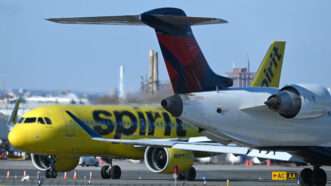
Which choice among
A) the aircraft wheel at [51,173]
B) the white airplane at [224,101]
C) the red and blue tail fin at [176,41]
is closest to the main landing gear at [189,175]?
the aircraft wheel at [51,173]

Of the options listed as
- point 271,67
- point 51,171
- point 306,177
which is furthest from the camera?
point 271,67

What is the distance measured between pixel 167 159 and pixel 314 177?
10.8 metres

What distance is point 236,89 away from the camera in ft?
117

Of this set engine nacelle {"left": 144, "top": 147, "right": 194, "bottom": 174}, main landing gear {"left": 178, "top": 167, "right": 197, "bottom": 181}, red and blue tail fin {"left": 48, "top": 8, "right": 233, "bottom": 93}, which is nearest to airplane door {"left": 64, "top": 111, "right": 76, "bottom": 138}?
engine nacelle {"left": 144, "top": 147, "right": 194, "bottom": 174}

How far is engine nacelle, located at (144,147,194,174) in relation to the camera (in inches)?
1880

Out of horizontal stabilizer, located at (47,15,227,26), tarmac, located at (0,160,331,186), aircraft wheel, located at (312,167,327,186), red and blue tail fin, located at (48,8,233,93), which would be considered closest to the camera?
horizontal stabilizer, located at (47,15,227,26)

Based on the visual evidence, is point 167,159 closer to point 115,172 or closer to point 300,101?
point 115,172

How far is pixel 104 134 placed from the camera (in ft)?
166

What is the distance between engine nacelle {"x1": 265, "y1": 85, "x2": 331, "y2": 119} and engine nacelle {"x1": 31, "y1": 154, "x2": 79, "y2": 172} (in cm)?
1840

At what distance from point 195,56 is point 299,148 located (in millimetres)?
5576

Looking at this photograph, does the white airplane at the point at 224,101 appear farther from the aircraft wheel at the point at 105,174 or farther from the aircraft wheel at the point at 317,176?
the aircraft wheel at the point at 105,174

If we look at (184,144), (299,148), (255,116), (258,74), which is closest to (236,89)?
(255,116)

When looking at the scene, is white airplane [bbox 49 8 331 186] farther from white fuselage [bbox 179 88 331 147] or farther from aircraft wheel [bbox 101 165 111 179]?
aircraft wheel [bbox 101 165 111 179]

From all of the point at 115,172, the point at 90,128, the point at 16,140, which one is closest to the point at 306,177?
the point at 115,172
